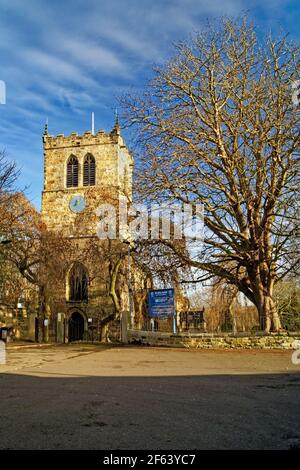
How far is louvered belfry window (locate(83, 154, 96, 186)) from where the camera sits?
1802 inches

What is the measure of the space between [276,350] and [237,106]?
9.52 metres

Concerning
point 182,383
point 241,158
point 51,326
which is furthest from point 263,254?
point 51,326

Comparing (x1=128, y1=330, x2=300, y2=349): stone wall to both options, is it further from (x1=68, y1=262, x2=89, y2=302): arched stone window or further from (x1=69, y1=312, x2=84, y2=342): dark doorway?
(x1=69, y1=312, x2=84, y2=342): dark doorway

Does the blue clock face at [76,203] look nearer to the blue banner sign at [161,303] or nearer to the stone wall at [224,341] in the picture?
the blue banner sign at [161,303]

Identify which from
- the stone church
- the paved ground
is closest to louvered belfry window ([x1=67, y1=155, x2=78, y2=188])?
the stone church

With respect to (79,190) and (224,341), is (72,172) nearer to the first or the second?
(79,190)

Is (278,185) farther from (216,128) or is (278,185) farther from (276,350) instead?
(276,350)

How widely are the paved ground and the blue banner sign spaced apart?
29.0 ft

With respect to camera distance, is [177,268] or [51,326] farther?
[51,326]

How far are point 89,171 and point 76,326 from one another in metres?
16.1

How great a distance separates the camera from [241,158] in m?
17.2

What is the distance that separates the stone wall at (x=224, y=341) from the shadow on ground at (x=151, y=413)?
26.3ft

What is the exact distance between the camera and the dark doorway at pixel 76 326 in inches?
1638

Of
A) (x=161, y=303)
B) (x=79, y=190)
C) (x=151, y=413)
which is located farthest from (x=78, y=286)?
(x=151, y=413)
